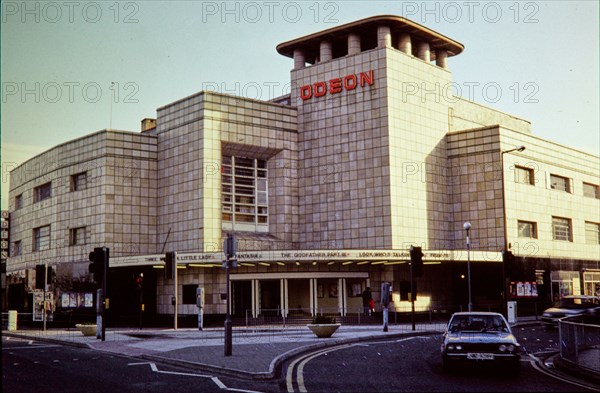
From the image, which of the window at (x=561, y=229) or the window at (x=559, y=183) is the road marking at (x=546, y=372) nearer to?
the window at (x=561, y=229)

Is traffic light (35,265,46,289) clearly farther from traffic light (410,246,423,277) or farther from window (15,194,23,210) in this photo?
window (15,194,23,210)

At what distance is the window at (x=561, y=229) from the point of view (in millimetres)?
56662

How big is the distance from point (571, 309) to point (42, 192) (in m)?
44.7

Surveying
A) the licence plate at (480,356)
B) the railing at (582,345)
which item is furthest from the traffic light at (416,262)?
the licence plate at (480,356)

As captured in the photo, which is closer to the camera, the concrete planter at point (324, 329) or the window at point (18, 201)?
the concrete planter at point (324, 329)

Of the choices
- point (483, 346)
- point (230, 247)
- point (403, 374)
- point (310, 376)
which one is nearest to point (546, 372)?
point (483, 346)

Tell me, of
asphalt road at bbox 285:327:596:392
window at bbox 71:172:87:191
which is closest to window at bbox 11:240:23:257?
window at bbox 71:172:87:191

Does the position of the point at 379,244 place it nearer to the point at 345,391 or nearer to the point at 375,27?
the point at 375,27

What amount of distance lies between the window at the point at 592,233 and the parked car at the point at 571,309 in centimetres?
2983

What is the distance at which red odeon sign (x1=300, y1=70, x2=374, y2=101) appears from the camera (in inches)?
2014

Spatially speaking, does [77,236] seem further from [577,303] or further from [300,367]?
[300,367]

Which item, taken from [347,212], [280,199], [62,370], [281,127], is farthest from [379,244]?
[62,370]

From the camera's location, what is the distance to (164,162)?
171 feet

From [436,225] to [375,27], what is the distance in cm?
1602
